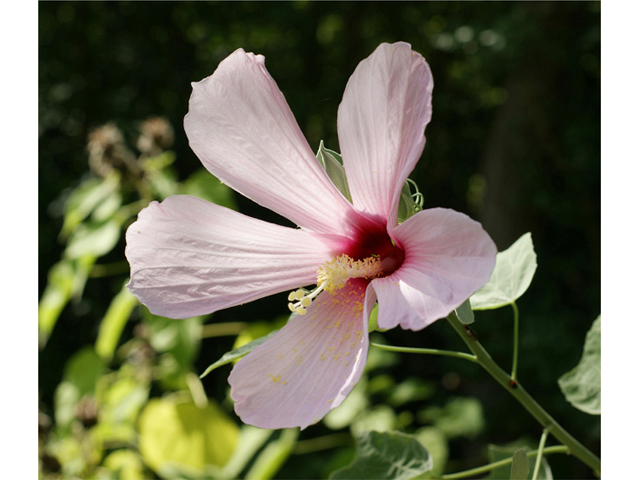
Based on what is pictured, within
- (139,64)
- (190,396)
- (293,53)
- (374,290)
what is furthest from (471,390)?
(374,290)

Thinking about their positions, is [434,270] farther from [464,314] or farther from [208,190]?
[208,190]

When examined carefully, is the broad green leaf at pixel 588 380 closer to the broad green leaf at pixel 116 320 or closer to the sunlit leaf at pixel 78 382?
the broad green leaf at pixel 116 320

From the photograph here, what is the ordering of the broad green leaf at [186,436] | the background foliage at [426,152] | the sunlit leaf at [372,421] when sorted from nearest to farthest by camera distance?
the broad green leaf at [186,436]
the sunlit leaf at [372,421]
the background foliage at [426,152]

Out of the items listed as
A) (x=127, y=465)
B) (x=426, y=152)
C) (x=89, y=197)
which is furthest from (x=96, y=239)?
(x=426, y=152)

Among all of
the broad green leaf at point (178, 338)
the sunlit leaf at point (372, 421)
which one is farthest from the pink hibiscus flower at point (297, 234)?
the sunlit leaf at point (372, 421)

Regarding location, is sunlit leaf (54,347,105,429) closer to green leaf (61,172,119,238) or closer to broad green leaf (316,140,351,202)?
green leaf (61,172,119,238)

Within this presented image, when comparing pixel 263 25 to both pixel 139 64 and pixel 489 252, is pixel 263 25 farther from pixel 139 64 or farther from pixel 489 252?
pixel 489 252

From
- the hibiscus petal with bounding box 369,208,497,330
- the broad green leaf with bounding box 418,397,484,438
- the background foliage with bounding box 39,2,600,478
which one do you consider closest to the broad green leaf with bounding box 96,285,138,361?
the background foliage with bounding box 39,2,600,478
